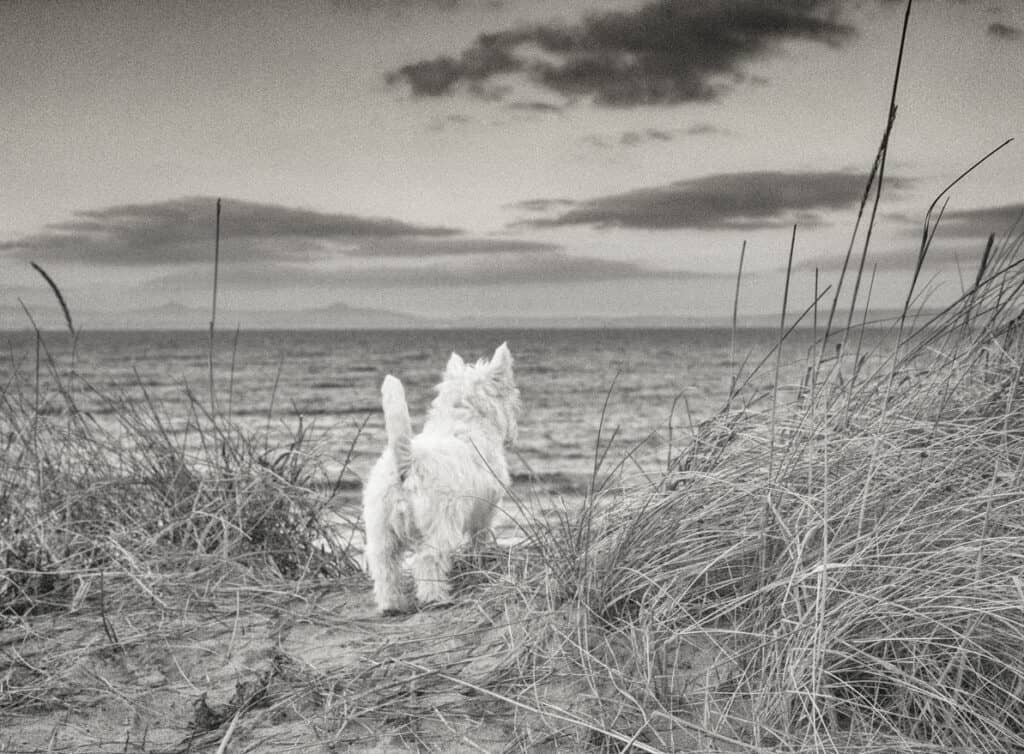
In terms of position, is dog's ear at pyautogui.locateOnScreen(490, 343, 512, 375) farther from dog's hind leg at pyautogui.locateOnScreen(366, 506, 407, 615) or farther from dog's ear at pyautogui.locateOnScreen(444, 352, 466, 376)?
dog's hind leg at pyautogui.locateOnScreen(366, 506, 407, 615)

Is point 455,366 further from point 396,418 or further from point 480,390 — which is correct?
point 396,418

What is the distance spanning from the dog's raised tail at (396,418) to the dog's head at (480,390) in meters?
0.92

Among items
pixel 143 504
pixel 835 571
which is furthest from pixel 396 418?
pixel 835 571

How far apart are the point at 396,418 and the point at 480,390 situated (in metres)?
1.12

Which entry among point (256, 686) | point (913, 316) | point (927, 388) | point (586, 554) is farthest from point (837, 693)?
point (256, 686)

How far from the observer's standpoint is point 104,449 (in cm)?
464

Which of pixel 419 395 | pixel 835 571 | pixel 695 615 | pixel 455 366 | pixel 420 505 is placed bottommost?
pixel 419 395

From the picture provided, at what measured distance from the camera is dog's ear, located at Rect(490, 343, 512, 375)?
15.8 ft

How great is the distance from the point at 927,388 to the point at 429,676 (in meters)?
2.13

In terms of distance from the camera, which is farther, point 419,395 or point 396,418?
point 419,395

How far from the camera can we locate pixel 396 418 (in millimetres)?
3799

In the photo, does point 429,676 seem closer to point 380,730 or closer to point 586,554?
point 380,730

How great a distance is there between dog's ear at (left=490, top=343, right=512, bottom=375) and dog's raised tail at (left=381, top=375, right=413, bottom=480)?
1056mm

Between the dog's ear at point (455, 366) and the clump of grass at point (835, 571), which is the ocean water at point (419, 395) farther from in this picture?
the dog's ear at point (455, 366)
